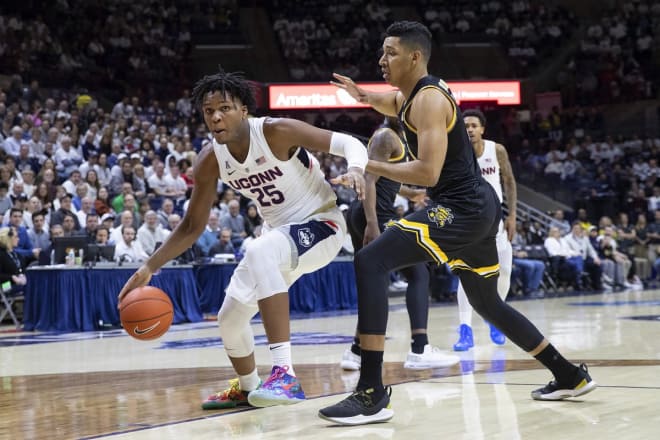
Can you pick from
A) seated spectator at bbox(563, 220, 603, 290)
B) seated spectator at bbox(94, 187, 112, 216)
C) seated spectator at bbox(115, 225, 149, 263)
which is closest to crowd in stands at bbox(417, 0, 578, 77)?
seated spectator at bbox(563, 220, 603, 290)

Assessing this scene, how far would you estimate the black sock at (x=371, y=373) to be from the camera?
400cm

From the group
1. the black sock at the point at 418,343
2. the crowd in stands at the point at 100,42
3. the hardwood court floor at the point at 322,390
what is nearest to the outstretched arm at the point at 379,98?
the hardwood court floor at the point at 322,390

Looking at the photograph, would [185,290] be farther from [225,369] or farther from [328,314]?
[225,369]

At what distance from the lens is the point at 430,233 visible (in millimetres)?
4164

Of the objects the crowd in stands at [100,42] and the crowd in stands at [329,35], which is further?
the crowd in stands at [329,35]

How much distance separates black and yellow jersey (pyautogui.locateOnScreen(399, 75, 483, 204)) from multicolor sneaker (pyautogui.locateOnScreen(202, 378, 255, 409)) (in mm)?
1376

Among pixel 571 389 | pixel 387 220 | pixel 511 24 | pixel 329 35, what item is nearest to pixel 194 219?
pixel 387 220

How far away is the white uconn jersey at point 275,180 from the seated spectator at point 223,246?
7.84 metres

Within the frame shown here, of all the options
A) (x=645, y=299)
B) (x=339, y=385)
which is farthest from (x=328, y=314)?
(x=339, y=385)

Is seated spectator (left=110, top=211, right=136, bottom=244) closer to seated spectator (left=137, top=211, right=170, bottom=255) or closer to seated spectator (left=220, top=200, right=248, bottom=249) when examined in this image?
seated spectator (left=137, top=211, right=170, bottom=255)

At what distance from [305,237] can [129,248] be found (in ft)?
24.7

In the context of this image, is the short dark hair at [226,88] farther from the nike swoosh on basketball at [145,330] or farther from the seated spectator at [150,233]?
the seated spectator at [150,233]

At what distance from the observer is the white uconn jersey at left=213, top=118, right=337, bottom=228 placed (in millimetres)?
4469

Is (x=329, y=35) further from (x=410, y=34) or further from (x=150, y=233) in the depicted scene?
(x=410, y=34)
